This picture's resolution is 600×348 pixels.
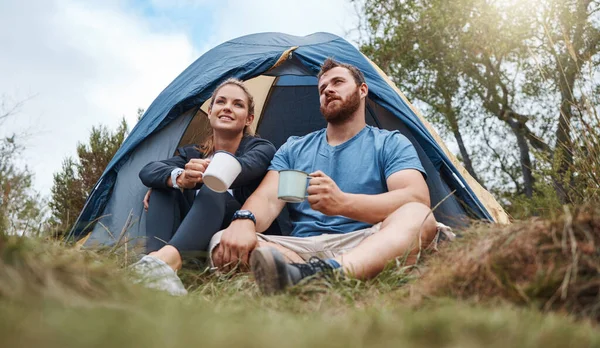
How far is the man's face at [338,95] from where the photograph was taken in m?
2.58

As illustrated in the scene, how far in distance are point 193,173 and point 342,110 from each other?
738 millimetres

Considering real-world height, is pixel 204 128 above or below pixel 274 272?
above

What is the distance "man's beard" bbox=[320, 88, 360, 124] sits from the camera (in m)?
2.58

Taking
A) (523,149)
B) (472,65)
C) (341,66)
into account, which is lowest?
(523,149)

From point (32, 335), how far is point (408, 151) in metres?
1.92

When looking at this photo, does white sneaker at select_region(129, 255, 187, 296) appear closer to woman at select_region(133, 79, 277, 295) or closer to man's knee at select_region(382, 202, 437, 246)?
woman at select_region(133, 79, 277, 295)

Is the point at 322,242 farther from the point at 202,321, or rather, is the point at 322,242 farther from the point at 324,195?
the point at 202,321

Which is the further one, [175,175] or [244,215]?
[175,175]

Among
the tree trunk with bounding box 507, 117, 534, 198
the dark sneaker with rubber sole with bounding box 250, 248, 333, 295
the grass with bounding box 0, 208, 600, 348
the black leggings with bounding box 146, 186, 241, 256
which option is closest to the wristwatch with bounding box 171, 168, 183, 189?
the black leggings with bounding box 146, 186, 241, 256

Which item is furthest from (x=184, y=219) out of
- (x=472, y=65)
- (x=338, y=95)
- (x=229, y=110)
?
(x=472, y=65)

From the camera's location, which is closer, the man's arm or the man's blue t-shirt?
the man's arm

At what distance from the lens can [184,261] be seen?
213cm

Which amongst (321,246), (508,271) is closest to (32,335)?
(508,271)

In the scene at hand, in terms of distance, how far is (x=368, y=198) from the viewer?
7.09 feet
